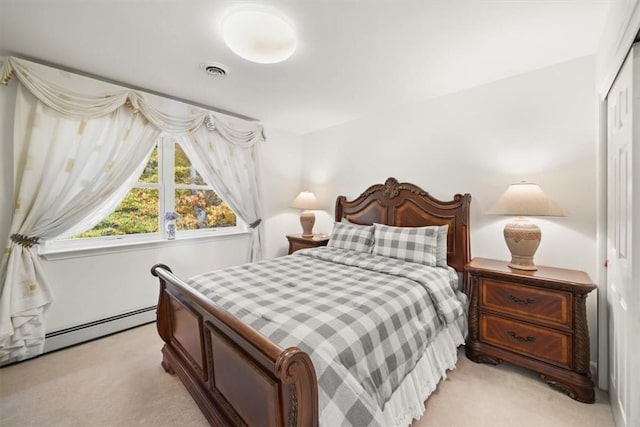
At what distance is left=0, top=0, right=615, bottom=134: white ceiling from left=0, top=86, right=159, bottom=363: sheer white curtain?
0.49 metres

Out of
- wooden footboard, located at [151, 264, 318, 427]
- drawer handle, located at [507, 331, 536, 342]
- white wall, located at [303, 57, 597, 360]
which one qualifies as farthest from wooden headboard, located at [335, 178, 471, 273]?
wooden footboard, located at [151, 264, 318, 427]

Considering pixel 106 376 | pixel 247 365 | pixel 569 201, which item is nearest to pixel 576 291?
pixel 569 201

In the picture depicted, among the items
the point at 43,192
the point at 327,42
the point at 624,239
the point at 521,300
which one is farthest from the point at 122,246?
the point at 624,239

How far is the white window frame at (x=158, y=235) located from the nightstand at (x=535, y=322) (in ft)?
9.33

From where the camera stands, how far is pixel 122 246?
2.60 meters

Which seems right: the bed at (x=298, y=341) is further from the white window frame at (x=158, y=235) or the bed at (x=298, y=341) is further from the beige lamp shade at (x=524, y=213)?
the white window frame at (x=158, y=235)

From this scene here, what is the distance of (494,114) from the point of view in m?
2.42

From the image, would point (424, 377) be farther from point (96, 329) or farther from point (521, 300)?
point (96, 329)

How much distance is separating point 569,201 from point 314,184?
287 cm

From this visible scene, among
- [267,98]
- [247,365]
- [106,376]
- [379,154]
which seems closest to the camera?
[247,365]

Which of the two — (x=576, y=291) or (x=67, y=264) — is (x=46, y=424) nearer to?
(x=67, y=264)

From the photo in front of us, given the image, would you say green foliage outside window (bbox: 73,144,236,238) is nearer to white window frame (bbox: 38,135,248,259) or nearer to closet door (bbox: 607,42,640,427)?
white window frame (bbox: 38,135,248,259)

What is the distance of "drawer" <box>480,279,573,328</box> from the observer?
176 centimetres

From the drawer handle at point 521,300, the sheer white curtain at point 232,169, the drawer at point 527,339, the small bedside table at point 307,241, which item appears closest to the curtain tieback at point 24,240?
the sheer white curtain at point 232,169
